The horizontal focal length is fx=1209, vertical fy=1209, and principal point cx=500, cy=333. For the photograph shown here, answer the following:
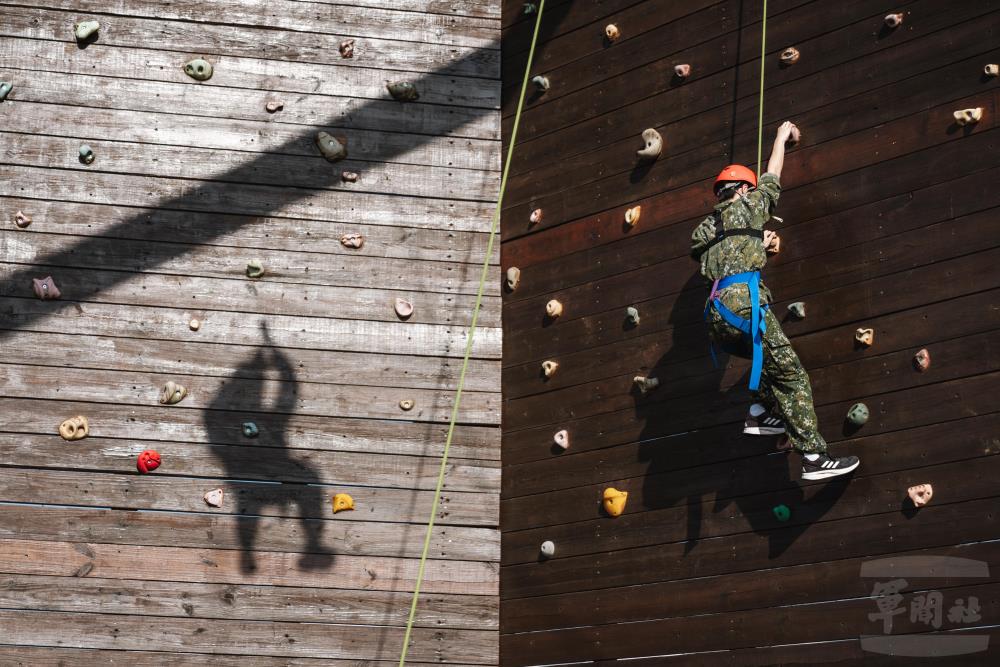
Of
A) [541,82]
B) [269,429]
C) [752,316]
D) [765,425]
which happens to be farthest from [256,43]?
[765,425]

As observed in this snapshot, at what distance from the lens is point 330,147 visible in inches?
215

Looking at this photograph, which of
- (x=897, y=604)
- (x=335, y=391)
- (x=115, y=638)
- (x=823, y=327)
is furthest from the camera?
(x=335, y=391)

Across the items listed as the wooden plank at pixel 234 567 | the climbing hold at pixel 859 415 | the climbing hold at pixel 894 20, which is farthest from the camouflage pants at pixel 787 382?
the wooden plank at pixel 234 567

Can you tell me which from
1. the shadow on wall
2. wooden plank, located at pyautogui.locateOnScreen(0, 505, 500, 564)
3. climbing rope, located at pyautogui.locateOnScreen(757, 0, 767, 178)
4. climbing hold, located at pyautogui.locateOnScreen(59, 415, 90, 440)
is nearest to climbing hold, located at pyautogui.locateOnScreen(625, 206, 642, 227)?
the shadow on wall

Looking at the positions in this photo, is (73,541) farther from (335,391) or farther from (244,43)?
(244,43)

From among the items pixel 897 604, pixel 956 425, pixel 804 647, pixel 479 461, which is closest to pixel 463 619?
pixel 479 461

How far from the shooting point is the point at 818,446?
409cm

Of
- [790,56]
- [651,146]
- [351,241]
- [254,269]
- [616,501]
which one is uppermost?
[790,56]

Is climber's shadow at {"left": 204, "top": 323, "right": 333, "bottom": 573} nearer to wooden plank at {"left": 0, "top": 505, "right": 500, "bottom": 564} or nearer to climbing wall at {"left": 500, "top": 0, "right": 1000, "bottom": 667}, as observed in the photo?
wooden plank at {"left": 0, "top": 505, "right": 500, "bottom": 564}

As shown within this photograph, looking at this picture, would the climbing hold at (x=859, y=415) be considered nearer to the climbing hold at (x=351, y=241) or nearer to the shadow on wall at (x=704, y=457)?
the shadow on wall at (x=704, y=457)

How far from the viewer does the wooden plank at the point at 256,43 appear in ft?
18.0

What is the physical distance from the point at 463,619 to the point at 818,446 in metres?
1.77

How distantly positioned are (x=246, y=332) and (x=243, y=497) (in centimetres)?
72

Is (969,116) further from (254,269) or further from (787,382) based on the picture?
(254,269)
